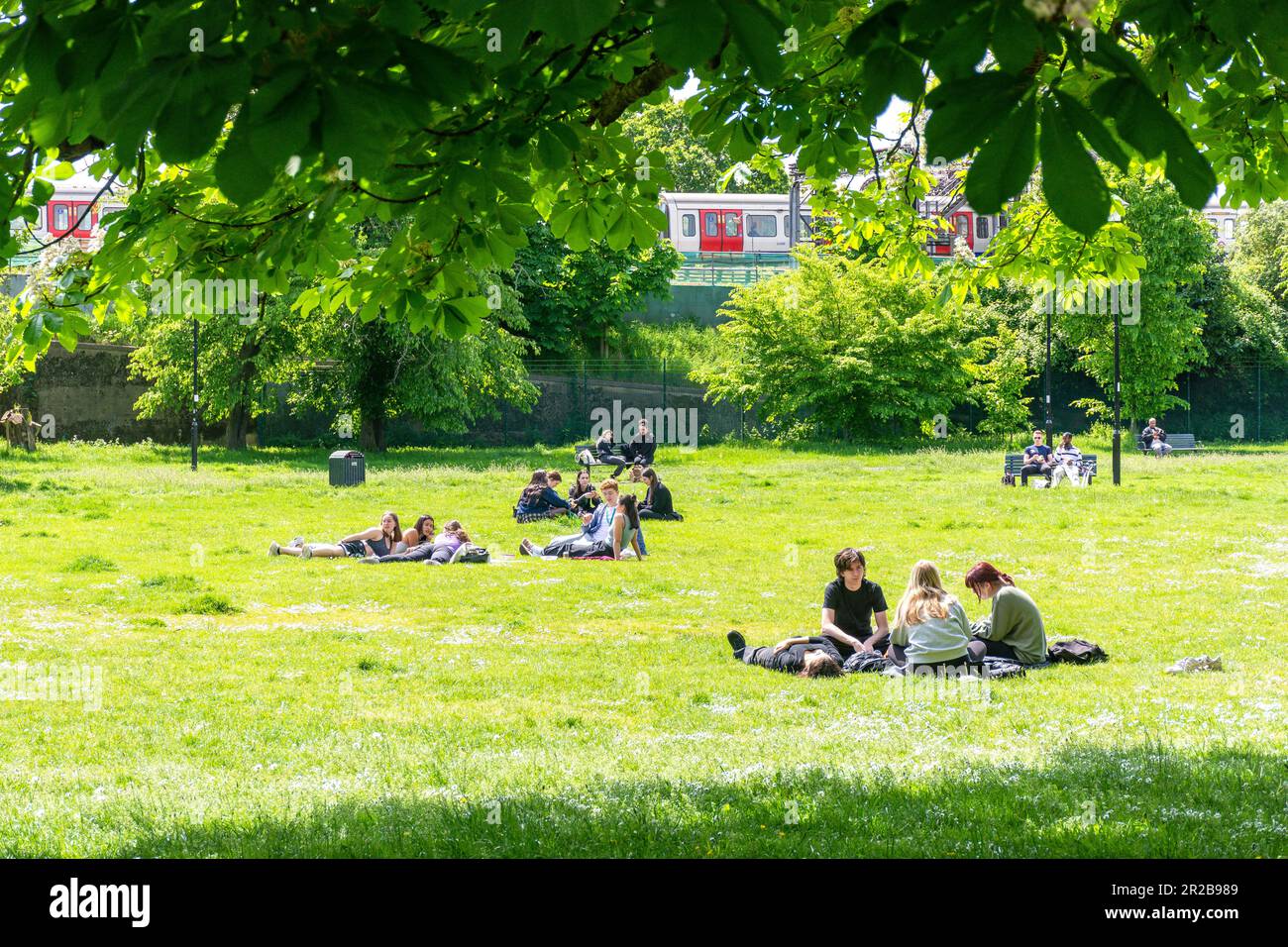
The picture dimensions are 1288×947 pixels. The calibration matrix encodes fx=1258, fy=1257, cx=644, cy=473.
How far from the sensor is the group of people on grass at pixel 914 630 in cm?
1046

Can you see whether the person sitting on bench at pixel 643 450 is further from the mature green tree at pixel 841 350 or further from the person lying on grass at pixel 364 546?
the person lying on grass at pixel 364 546

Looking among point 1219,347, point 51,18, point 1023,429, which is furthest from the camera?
point 1219,347

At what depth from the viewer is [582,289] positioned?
50500mm

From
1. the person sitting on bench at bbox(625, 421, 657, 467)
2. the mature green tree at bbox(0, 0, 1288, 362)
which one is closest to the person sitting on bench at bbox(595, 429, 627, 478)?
the person sitting on bench at bbox(625, 421, 657, 467)

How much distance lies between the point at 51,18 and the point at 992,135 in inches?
101

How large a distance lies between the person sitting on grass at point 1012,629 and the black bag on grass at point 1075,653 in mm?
184

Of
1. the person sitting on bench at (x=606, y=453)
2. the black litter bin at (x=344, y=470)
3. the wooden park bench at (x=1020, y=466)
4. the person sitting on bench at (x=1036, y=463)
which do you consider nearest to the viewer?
the black litter bin at (x=344, y=470)

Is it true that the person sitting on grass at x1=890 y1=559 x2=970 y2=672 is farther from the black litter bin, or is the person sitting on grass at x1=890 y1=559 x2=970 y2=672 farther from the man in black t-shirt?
the black litter bin

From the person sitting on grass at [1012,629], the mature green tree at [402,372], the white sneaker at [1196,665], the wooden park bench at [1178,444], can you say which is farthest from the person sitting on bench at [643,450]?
the white sneaker at [1196,665]

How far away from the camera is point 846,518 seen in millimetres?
22922

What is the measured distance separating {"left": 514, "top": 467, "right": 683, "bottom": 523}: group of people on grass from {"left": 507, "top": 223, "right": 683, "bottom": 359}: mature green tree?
27.5 m

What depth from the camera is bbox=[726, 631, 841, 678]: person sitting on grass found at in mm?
10633

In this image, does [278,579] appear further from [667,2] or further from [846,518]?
[667,2]
